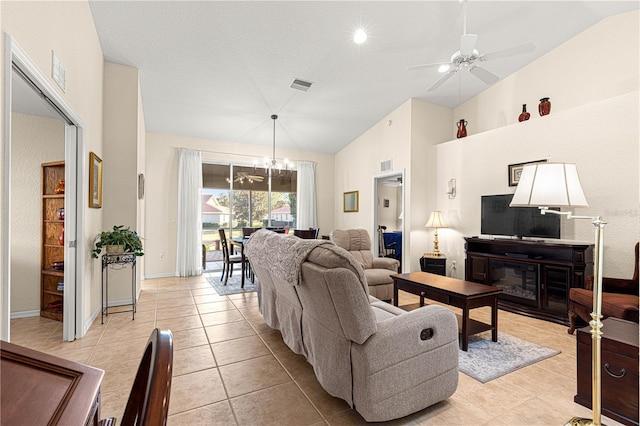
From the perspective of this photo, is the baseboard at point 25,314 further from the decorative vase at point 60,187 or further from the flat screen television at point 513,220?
the flat screen television at point 513,220

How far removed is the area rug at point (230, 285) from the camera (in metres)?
4.68

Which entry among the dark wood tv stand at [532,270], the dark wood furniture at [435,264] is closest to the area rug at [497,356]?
the dark wood tv stand at [532,270]

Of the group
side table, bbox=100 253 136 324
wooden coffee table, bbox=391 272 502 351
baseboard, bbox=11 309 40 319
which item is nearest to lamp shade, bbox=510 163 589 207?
wooden coffee table, bbox=391 272 502 351

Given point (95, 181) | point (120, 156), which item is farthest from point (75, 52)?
point (120, 156)

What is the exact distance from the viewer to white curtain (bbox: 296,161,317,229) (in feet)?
23.4

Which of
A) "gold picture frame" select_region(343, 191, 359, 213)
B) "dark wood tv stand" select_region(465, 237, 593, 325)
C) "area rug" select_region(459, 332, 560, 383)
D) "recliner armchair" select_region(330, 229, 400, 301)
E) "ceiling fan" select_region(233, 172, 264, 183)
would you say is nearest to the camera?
"area rug" select_region(459, 332, 560, 383)

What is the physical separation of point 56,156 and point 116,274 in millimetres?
1602

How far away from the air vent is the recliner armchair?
2322mm

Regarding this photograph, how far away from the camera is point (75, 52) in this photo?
2568 mm

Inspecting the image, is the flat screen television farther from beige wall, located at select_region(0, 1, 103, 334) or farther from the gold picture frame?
beige wall, located at select_region(0, 1, 103, 334)

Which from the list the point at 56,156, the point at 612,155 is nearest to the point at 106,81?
the point at 56,156

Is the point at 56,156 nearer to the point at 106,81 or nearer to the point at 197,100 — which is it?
the point at 106,81

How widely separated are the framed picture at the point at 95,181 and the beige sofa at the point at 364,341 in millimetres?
2490

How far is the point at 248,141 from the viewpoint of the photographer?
21.3 feet
